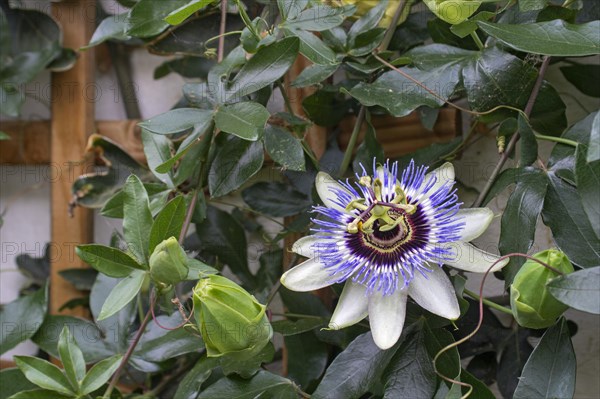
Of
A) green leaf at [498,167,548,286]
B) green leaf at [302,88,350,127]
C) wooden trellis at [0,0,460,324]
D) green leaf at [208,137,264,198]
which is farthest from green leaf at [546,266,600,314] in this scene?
wooden trellis at [0,0,460,324]

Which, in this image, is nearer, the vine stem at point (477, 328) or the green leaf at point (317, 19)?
the vine stem at point (477, 328)

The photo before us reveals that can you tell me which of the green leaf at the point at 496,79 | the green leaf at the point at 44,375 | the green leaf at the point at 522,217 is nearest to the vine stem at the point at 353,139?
the green leaf at the point at 496,79

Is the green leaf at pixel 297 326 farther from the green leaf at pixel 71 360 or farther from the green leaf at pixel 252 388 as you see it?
the green leaf at pixel 71 360

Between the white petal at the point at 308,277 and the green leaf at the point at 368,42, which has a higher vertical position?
the green leaf at the point at 368,42

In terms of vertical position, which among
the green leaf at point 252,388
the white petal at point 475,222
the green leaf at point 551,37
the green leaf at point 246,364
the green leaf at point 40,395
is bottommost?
the green leaf at point 40,395

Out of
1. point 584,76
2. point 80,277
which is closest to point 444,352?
point 584,76

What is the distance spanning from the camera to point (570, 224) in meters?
0.99

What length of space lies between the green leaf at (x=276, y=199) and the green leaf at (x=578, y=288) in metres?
0.56

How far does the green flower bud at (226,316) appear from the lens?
2.99 ft

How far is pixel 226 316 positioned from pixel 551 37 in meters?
0.51

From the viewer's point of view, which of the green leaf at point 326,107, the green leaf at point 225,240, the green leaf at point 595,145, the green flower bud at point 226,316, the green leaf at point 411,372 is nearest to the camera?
the green leaf at point 595,145

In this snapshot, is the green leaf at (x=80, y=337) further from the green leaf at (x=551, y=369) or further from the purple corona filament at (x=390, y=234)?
the green leaf at (x=551, y=369)

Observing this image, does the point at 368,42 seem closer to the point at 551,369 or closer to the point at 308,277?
the point at 308,277

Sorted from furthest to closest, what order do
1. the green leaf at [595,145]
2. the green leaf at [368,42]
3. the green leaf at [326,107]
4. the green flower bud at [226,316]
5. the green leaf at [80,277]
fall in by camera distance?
the green leaf at [80,277]
the green leaf at [326,107]
the green leaf at [368,42]
the green flower bud at [226,316]
the green leaf at [595,145]
